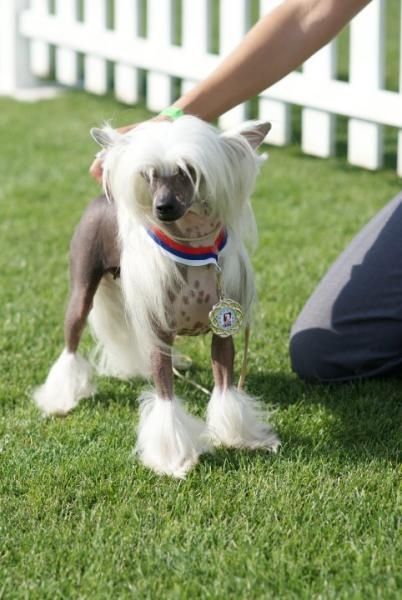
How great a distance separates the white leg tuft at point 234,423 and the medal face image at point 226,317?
0.22 meters

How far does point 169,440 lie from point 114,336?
654 mm

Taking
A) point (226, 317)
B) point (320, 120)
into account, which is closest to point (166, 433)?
point (226, 317)

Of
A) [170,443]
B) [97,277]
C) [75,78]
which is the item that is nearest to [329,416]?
[170,443]

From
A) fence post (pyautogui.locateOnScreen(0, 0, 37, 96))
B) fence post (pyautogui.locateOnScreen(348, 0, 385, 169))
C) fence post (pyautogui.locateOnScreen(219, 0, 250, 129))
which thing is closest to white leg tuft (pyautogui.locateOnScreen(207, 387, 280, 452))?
fence post (pyautogui.locateOnScreen(348, 0, 385, 169))

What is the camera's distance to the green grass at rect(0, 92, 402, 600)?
2314mm

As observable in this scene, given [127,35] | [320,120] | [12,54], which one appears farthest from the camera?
[12,54]

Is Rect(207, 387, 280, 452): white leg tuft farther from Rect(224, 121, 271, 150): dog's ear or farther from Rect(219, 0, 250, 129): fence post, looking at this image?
Rect(219, 0, 250, 129): fence post

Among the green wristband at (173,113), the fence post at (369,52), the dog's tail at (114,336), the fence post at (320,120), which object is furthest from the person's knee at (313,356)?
the fence post at (320,120)

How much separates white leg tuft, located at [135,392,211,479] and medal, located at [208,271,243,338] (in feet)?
0.78

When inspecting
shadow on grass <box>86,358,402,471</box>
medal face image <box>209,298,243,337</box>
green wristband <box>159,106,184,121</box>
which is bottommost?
shadow on grass <box>86,358,402,471</box>

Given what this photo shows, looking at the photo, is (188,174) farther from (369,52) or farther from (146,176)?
(369,52)

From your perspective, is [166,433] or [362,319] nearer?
[166,433]

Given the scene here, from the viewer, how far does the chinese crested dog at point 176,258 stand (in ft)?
8.07

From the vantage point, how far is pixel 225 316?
2707 mm
